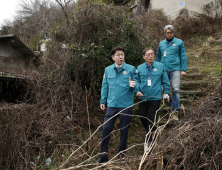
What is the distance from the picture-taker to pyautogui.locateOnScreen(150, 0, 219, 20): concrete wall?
36.3 ft

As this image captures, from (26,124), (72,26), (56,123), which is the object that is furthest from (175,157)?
(72,26)

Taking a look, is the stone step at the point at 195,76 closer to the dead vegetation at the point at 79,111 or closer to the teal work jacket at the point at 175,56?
A: the dead vegetation at the point at 79,111

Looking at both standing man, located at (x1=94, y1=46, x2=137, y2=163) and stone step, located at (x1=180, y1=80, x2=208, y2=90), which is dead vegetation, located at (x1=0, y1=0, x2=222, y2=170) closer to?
standing man, located at (x1=94, y1=46, x2=137, y2=163)

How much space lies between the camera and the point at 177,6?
37.5ft

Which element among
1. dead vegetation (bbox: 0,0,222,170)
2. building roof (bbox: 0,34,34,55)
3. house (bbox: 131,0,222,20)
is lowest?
dead vegetation (bbox: 0,0,222,170)

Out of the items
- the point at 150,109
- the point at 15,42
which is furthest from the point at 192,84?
the point at 15,42

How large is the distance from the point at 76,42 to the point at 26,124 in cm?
272

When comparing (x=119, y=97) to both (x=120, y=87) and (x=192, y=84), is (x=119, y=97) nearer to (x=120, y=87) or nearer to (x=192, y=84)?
(x=120, y=87)

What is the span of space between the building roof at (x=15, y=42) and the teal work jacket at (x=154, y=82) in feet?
30.5

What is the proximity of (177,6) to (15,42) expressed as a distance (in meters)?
9.81

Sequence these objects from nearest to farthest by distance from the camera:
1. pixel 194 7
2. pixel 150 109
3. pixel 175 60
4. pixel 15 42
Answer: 1. pixel 150 109
2. pixel 175 60
3. pixel 15 42
4. pixel 194 7

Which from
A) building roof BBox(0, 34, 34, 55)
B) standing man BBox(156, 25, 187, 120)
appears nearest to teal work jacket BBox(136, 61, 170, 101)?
standing man BBox(156, 25, 187, 120)

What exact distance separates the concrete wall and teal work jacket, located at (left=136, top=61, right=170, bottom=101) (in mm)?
9359

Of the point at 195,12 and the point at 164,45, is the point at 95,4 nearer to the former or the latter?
the point at 164,45
